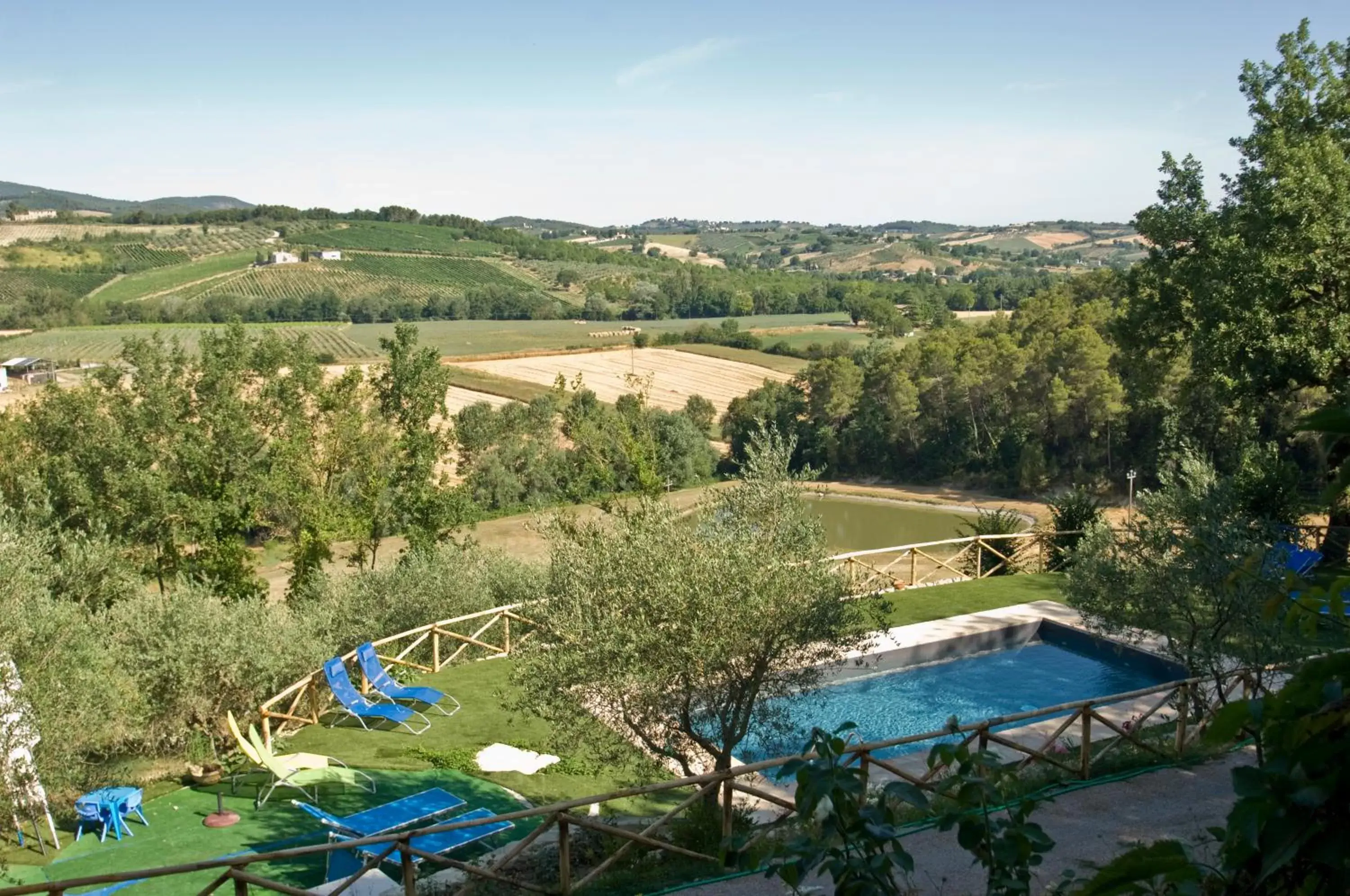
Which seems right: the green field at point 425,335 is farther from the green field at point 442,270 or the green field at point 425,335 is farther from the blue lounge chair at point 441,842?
the blue lounge chair at point 441,842

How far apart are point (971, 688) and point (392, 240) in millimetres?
94363

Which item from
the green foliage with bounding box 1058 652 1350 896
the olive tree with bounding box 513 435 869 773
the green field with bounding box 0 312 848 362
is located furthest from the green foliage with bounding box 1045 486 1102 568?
the green field with bounding box 0 312 848 362

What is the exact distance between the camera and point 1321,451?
1.58m

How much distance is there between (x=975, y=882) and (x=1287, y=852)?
5.74 meters

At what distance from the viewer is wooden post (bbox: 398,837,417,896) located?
6.34 meters

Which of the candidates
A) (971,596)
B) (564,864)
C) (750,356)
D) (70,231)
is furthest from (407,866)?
(70,231)

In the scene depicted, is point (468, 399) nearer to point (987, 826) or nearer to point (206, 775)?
point (206, 775)

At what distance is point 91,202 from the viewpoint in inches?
6403

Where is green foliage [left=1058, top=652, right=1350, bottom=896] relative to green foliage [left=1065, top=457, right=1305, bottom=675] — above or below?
above

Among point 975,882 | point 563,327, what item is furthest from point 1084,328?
point 563,327

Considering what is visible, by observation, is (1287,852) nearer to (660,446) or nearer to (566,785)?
(566,785)

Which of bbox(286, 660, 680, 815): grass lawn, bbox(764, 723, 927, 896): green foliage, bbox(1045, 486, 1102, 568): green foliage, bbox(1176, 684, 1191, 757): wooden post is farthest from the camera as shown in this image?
bbox(1045, 486, 1102, 568): green foliage

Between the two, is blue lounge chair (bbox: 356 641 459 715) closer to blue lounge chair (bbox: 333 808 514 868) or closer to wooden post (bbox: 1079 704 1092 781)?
blue lounge chair (bbox: 333 808 514 868)

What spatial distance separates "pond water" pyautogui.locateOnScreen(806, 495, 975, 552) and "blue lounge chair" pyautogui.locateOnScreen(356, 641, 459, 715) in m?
19.9
